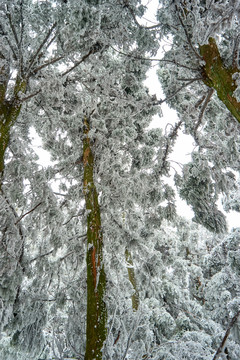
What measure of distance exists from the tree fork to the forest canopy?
14mm

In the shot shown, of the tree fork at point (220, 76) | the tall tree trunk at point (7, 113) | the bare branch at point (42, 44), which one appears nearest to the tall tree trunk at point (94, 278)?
the tall tree trunk at point (7, 113)

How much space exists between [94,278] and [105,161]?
2.79 metres

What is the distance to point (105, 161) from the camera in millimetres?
5770

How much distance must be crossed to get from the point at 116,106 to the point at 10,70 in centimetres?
288

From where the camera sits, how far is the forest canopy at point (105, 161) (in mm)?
3074

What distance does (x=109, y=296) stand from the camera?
4.00 metres

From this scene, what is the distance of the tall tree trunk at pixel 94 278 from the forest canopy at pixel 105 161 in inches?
0.7

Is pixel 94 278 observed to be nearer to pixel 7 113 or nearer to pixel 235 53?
pixel 7 113

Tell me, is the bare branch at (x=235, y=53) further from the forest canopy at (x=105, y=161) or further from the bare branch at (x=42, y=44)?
the bare branch at (x=42, y=44)

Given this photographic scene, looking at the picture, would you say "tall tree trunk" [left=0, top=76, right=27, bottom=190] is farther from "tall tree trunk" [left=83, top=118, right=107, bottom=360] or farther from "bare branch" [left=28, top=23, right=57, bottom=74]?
"tall tree trunk" [left=83, top=118, right=107, bottom=360]

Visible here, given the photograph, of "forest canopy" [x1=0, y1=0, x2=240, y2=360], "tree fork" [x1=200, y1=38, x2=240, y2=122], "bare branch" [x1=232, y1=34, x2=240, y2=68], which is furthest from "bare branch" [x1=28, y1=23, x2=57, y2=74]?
"bare branch" [x1=232, y1=34, x2=240, y2=68]

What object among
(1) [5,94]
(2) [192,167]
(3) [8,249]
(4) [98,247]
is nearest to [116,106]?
(2) [192,167]

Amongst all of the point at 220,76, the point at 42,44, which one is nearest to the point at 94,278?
the point at 220,76

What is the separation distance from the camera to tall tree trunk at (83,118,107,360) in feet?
11.0
